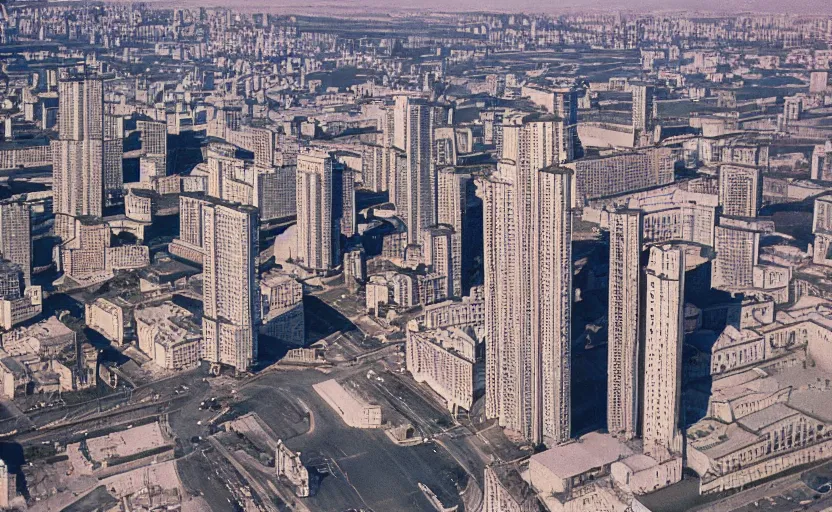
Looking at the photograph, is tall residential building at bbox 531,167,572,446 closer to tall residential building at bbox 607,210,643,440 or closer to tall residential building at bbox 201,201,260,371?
tall residential building at bbox 607,210,643,440

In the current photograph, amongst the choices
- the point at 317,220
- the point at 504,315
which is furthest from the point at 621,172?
the point at 504,315

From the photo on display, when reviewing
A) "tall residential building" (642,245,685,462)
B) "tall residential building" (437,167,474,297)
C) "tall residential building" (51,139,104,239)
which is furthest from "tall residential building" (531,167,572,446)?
"tall residential building" (51,139,104,239)

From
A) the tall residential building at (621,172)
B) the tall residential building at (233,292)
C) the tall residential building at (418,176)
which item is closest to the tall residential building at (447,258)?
the tall residential building at (418,176)

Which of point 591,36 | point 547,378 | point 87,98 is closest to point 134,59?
point 591,36

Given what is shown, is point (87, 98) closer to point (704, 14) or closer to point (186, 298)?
point (186, 298)

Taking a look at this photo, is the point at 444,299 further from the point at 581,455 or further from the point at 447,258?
the point at 581,455
